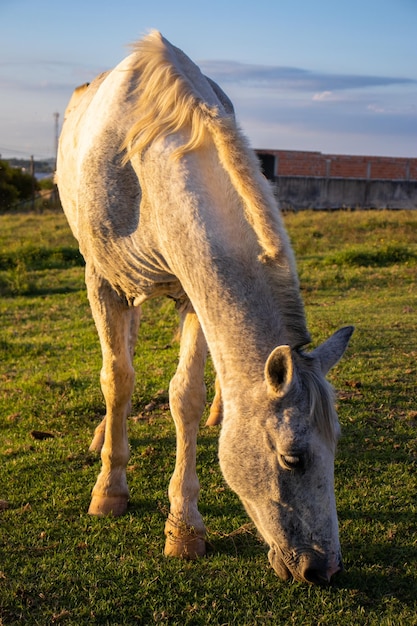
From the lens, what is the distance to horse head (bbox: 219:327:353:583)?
3.11m

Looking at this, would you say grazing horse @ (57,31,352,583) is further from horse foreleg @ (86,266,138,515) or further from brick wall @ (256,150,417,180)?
brick wall @ (256,150,417,180)

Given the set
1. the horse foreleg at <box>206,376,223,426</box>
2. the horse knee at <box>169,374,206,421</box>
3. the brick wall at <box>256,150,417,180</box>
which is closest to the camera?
the horse knee at <box>169,374,206,421</box>

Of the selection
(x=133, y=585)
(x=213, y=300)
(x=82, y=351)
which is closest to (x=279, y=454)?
(x=213, y=300)

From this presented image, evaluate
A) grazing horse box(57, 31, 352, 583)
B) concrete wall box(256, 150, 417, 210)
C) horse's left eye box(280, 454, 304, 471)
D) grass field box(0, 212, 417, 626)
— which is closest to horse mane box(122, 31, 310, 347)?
grazing horse box(57, 31, 352, 583)

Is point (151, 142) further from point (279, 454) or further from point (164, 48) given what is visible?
point (279, 454)

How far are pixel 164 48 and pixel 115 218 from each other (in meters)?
1.01

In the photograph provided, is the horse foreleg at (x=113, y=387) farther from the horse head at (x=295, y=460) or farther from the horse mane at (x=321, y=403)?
the horse mane at (x=321, y=403)

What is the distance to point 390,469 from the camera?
4.79m

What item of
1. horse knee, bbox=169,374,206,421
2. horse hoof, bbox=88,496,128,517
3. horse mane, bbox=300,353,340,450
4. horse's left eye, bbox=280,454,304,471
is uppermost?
horse mane, bbox=300,353,340,450

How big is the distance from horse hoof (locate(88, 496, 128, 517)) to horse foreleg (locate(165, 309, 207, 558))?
443mm

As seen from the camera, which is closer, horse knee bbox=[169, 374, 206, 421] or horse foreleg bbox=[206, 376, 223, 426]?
horse knee bbox=[169, 374, 206, 421]

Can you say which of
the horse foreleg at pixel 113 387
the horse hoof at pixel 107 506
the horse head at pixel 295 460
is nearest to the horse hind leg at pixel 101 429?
the horse foreleg at pixel 113 387

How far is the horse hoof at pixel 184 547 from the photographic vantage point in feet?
12.6

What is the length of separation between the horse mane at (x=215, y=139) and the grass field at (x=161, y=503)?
1.25m
